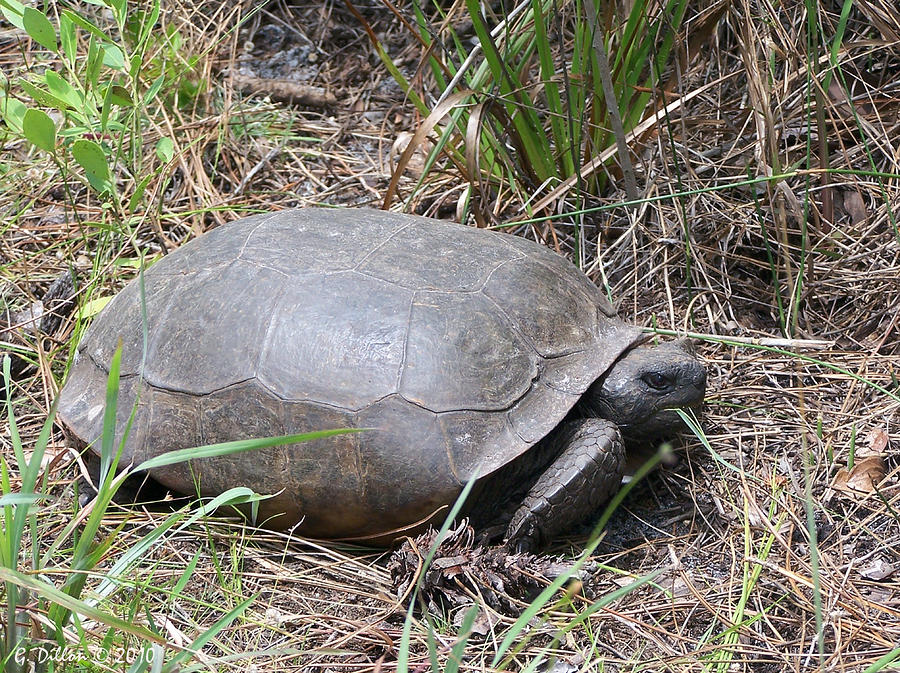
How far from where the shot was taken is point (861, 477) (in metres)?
2.54

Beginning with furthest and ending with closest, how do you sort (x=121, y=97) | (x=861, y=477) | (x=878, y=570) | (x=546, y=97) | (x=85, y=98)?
1. (x=546, y=97)
2. (x=121, y=97)
3. (x=85, y=98)
4. (x=861, y=477)
5. (x=878, y=570)

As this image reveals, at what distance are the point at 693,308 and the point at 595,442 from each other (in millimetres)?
990

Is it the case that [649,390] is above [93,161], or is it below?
below

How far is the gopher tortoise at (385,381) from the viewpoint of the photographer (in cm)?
238

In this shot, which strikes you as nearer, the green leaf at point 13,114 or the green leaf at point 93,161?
the green leaf at point 93,161

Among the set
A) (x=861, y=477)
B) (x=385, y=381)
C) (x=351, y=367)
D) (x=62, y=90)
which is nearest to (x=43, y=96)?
(x=62, y=90)

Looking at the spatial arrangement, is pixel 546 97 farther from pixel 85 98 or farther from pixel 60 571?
pixel 60 571

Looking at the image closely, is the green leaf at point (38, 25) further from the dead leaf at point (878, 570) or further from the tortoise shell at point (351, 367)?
the dead leaf at point (878, 570)

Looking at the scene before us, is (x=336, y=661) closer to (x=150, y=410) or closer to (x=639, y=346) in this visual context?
(x=150, y=410)

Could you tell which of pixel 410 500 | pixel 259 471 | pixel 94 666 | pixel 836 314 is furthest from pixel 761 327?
pixel 94 666

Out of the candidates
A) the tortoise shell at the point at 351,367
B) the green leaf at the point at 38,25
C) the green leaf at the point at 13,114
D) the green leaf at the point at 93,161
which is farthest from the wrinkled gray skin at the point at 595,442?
the green leaf at the point at 13,114

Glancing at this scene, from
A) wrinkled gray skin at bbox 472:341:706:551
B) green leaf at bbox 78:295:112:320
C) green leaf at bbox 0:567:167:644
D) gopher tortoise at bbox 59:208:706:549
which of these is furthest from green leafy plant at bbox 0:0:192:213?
green leaf at bbox 0:567:167:644

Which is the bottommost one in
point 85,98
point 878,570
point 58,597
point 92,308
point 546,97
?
point 92,308

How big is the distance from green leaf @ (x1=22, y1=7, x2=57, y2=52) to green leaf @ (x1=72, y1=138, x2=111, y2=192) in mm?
333
